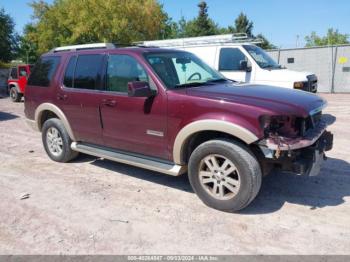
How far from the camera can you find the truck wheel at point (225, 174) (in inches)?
151

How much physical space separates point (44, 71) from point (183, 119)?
10.5 feet

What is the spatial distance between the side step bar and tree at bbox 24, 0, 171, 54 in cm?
2012

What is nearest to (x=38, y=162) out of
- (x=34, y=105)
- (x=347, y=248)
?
(x=34, y=105)

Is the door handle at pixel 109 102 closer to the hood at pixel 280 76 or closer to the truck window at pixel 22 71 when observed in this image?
the hood at pixel 280 76

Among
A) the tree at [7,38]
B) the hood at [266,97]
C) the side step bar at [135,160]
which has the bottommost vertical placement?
the side step bar at [135,160]

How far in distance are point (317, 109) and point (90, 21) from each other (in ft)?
74.8

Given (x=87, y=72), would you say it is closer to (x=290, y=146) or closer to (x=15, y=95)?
(x=290, y=146)

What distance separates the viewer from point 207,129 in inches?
158

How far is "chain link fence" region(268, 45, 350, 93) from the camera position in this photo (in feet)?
61.3

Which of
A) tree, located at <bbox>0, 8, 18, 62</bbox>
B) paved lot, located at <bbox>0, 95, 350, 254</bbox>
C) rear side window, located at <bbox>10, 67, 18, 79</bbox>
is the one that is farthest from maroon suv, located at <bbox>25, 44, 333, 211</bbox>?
tree, located at <bbox>0, 8, 18, 62</bbox>

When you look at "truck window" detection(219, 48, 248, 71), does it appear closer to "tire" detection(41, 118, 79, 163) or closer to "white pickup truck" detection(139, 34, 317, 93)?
"white pickup truck" detection(139, 34, 317, 93)

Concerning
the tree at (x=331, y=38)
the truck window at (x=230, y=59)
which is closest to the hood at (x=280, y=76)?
the truck window at (x=230, y=59)

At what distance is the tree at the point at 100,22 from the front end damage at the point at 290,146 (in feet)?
72.3

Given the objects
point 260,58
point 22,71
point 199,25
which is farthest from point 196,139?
point 199,25
